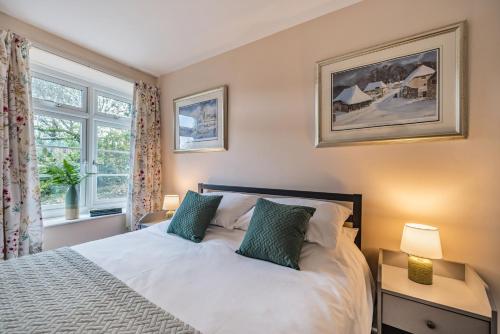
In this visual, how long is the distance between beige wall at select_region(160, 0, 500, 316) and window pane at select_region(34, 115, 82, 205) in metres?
1.62

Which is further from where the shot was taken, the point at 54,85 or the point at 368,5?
the point at 54,85

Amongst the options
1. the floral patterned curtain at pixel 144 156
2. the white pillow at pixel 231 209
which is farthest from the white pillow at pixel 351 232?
the floral patterned curtain at pixel 144 156

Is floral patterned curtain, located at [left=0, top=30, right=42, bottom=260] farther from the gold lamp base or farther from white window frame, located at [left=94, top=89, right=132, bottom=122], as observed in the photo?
the gold lamp base

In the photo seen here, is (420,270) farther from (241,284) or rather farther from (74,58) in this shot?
(74,58)

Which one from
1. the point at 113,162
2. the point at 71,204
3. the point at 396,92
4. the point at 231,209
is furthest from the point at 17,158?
the point at 396,92

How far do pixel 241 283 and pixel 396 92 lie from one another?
159cm

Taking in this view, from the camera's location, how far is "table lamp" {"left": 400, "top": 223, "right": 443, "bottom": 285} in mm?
1259

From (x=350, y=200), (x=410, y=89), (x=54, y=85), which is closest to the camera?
(x=410, y=89)

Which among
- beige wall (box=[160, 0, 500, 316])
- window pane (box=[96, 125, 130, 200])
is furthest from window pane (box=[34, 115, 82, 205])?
beige wall (box=[160, 0, 500, 316])

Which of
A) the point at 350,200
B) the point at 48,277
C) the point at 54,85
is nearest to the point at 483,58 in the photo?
the point at 350,200

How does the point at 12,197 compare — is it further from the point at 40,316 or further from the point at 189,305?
the point at 189,305

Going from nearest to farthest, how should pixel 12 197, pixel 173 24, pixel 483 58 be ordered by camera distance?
pixel 483 58, pixel 12 197, pixel 173 24

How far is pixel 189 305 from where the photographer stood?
906 millimetres

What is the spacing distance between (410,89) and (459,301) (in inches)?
49.8
